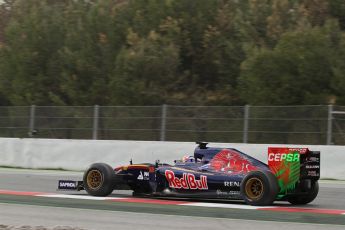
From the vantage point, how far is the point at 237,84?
2606 centimetres

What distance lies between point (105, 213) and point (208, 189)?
209cm

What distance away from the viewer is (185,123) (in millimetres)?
19609

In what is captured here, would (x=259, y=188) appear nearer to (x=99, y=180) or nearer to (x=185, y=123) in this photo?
(x=99, y=180)

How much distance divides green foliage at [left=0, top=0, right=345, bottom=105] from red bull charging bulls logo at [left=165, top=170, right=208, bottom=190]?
10.8 meters

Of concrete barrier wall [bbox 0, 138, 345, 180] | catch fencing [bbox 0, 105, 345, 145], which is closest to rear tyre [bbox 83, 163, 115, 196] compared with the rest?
concrete barrier wall [bbox 0, 138, 345, 180]

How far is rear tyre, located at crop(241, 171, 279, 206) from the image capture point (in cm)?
1081

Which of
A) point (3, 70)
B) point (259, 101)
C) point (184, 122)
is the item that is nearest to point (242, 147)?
point (184, 122)

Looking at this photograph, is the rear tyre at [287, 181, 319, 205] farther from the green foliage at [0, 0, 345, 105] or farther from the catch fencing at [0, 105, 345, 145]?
the green foliage at [0, 0, 345, 105]

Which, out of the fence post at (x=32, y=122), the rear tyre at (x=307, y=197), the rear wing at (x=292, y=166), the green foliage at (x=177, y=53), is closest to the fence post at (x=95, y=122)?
the fence post at (x=32, y=122)

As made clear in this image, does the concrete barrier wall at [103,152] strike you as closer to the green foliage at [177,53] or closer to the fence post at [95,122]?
the fence post at [95,122]

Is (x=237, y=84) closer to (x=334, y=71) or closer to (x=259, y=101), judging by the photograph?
(x=259, y=101)

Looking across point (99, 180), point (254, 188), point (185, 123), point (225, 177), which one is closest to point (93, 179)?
point (99, 180)

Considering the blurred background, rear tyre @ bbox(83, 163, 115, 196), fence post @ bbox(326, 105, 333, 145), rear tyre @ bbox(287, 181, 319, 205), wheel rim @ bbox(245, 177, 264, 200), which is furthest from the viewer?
the blurred background

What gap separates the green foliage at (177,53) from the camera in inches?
882
